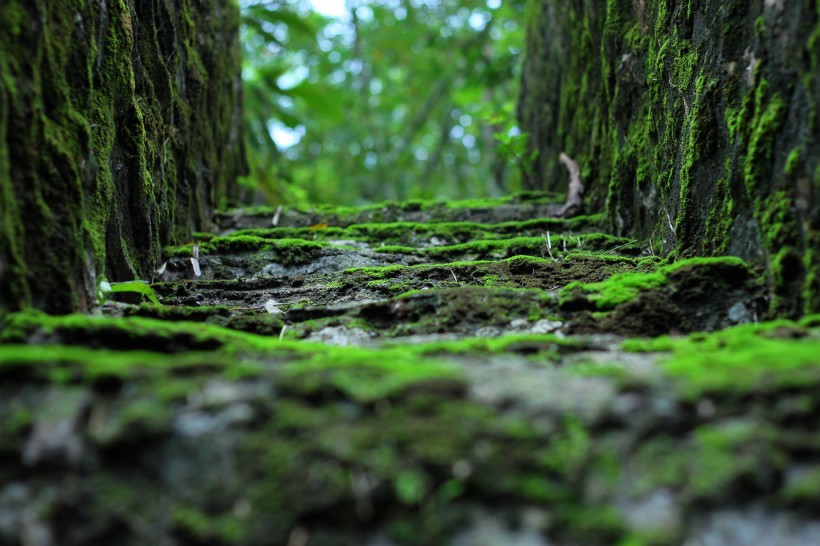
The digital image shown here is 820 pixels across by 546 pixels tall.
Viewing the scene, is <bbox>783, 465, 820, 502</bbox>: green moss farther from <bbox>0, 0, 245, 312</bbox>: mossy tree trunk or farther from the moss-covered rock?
<bbox>0, 0, 245, 312</bbox>: mossy tree trunk

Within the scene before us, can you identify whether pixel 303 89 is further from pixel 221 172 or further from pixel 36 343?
pixel 36 343

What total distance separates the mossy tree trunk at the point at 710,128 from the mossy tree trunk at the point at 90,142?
2732 mm

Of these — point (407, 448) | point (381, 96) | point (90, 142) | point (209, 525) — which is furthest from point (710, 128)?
point (381, 96)

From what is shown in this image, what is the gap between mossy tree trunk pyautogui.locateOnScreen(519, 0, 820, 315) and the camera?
212cm

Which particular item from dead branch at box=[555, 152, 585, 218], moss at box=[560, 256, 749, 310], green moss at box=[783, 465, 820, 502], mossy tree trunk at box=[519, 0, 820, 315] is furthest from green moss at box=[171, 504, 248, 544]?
dead branch at box=[555, 152, 585, 218]

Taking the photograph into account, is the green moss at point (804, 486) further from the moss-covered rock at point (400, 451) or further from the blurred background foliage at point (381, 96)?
the blurred background foliage at point (381, 96)

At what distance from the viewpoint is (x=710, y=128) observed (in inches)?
111

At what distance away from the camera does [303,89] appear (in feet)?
22.3

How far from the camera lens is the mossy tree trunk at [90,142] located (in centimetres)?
203

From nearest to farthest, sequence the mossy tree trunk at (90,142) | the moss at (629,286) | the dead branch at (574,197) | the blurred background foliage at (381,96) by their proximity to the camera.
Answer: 1. the mossy tree trunk at (90,142)
2. the moss at (629,286)
3. the dead branch at (574,197)
4. the blurred background foliage at (381,96)

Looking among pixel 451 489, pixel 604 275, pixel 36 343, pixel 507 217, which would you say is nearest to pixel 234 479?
pixel 451 489

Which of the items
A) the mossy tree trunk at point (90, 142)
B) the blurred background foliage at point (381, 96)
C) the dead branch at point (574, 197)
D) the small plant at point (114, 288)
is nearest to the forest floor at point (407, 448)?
the mossy tree trunk at point (90, 142)

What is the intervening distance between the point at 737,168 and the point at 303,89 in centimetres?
530

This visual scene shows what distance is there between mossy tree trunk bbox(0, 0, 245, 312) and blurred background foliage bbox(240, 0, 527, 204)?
2.38 meters
